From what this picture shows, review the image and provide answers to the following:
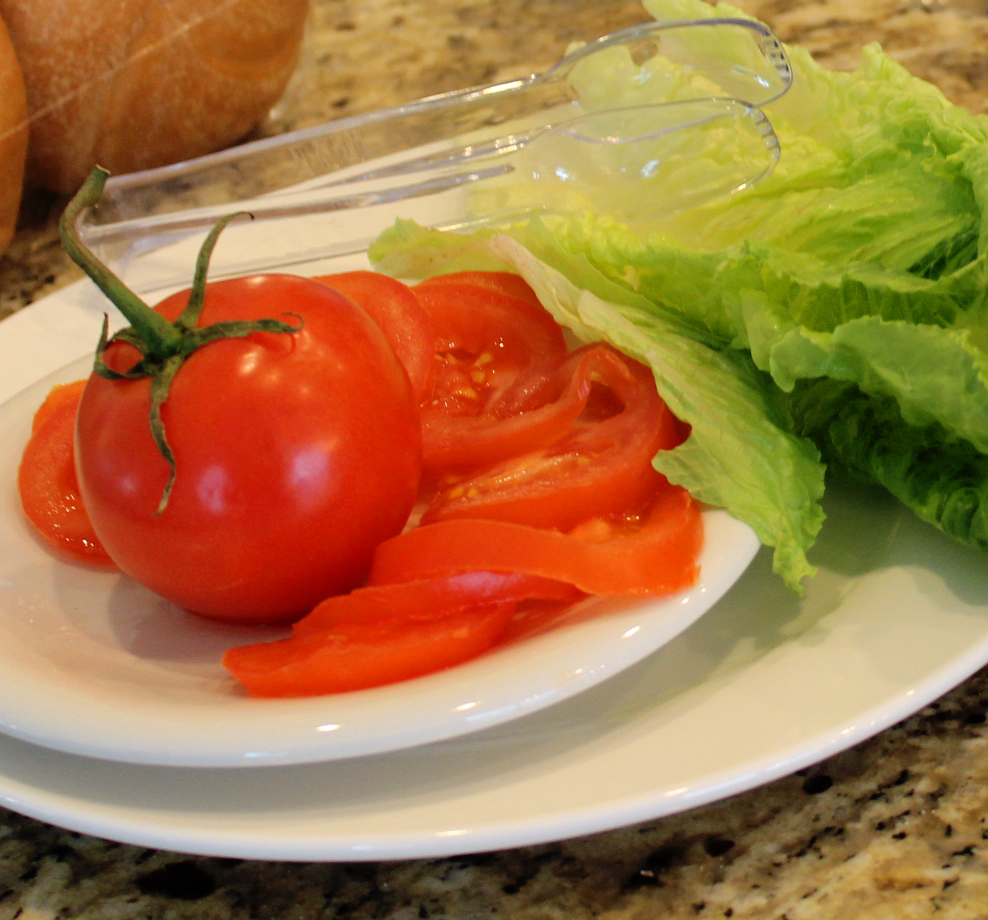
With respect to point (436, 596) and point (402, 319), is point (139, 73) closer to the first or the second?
point (402, 319)

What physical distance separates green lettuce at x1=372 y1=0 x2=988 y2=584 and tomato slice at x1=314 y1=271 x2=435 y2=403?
0.39 feet

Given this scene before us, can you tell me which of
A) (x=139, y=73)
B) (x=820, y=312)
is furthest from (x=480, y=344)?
(x=139, y=73)

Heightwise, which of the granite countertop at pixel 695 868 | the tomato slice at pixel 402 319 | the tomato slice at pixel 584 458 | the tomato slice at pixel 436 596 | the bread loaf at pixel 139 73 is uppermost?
the bread loaf at pixel 139 73

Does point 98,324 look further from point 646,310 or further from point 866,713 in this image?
point 866,713

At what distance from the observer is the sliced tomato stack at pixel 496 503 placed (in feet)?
2.51

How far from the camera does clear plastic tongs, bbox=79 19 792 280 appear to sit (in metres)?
1.29

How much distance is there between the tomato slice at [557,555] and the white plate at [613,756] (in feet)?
0.34

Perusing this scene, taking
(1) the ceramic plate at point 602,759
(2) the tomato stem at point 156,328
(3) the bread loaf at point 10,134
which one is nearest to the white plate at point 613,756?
(1) the ceramic plate at point 602,759

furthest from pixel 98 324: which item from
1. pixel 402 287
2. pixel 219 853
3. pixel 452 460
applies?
pixel 219 853

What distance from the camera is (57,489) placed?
3.34 feet

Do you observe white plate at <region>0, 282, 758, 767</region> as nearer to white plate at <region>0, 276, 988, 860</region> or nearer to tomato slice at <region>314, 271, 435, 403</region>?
white plate at <region>0, 276, 988, 860</region>

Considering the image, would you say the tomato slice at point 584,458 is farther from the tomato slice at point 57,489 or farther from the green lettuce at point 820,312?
the tomato slice at point 57,489

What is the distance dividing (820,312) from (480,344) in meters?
0.36

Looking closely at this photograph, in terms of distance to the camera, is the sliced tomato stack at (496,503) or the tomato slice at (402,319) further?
the tomato slice at (402,319)
